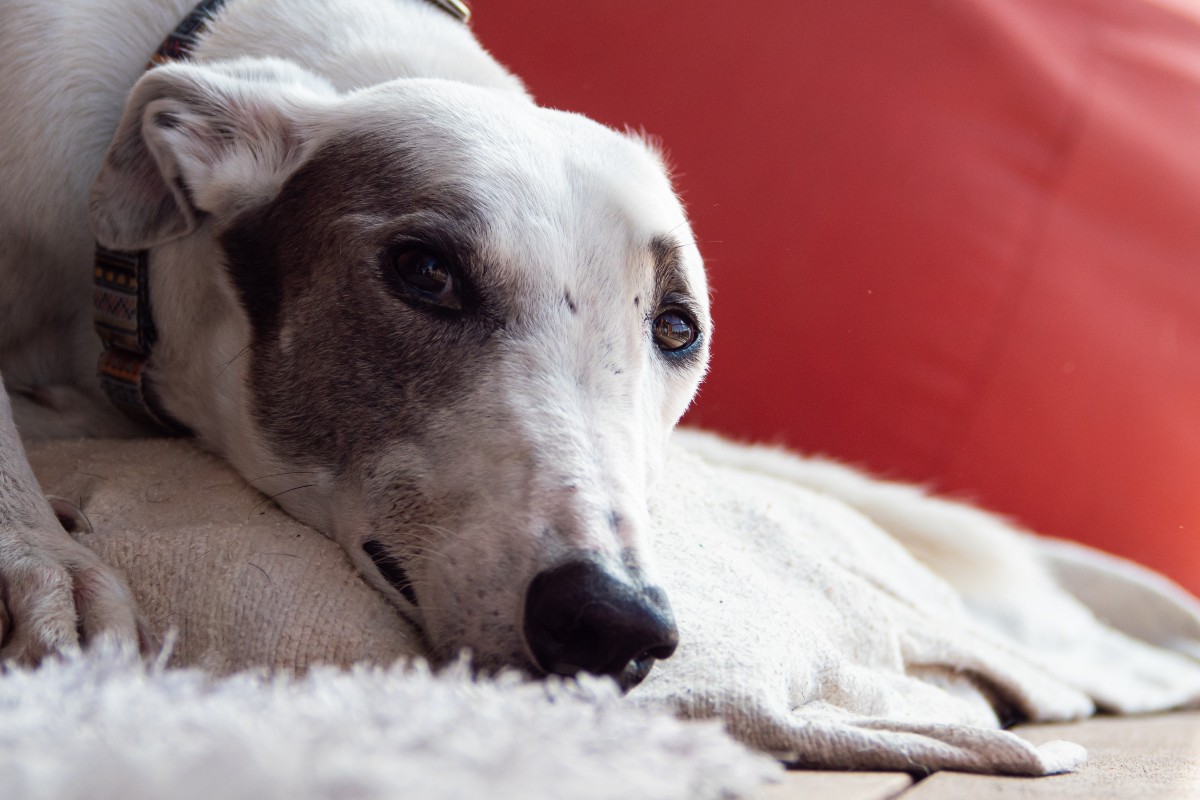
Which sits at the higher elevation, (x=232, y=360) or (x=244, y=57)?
(x=244, y=57)

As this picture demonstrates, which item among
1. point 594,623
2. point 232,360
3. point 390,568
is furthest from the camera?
point 232,360

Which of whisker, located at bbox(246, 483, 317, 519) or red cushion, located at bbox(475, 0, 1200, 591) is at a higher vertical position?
red cushion, located at bbox(475, 0, 1200, 591)

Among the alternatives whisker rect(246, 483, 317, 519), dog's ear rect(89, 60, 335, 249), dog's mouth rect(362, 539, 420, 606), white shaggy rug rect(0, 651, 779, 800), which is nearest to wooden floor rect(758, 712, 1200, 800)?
white shaggy rug rect(0, 651, 779, 800)

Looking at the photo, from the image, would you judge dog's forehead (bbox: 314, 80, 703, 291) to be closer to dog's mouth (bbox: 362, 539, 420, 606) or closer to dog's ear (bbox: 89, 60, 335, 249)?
dog's ear (bbox: 89, 60, 335, 249)

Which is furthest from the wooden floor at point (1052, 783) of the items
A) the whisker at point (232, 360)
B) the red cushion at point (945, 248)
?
the red cushion at point (945, 248)

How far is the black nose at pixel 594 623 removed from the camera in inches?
36.1

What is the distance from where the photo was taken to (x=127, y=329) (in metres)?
1.56

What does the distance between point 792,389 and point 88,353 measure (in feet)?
4.79

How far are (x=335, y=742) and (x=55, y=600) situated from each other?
0.55m

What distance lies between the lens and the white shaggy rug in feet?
1.75

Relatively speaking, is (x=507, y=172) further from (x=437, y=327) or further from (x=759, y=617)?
(x=759, y=617)

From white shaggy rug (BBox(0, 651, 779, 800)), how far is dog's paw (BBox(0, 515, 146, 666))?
26cm

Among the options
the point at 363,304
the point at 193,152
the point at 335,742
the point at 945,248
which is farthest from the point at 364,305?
the point at 945,248

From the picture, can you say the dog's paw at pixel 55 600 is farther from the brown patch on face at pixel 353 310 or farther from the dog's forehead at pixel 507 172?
the dog's forehead at pixel 507 172
